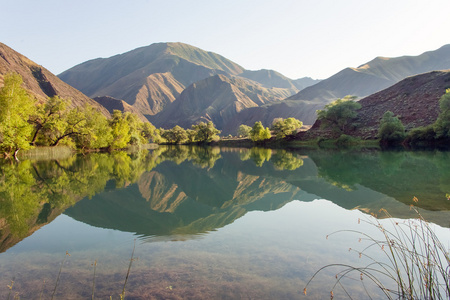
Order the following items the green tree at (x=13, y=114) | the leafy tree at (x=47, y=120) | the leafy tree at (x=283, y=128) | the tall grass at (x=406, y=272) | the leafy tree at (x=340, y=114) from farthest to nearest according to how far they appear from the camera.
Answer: the leafy tree at (x=283, y=128)
the leafy tree at (x=340, y=114)
the leafy tree at (x=47, y=120)
the green tree at (x=13, y=114)
the tall grass at (x=406, y=272)

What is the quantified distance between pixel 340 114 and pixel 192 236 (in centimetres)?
8783

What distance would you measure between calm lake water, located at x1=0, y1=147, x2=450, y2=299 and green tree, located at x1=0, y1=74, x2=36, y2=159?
22043mm

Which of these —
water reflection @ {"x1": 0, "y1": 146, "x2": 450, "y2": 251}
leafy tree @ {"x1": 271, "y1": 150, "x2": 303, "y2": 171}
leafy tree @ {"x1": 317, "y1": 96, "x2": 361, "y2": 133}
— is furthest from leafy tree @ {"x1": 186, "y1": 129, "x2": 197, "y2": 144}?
water reflection @ {"x1": 0, "y1": 146, "x2": 450, "y2": 251}

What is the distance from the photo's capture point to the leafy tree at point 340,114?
83.5 m

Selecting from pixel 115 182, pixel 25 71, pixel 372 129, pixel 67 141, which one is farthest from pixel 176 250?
pixel 25 71

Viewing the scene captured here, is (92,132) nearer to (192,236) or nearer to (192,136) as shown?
(192,236)

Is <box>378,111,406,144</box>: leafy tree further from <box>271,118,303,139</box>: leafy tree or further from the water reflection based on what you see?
the water reflection

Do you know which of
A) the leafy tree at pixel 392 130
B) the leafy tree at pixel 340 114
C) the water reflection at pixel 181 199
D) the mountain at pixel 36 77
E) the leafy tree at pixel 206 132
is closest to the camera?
the water reflection at pixel 181 199

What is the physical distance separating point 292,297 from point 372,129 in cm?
8327

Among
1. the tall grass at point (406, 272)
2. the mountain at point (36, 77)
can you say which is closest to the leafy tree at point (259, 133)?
the tall grass at point (406, 272)

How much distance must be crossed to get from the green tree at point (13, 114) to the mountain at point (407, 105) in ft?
250

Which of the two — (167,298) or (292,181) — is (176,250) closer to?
(167,298)

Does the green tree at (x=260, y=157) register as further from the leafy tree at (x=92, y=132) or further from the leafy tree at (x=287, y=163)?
the leafy tree at (x=92, y=132)

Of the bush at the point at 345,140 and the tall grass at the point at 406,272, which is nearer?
the tall grass at the point at 406,272
